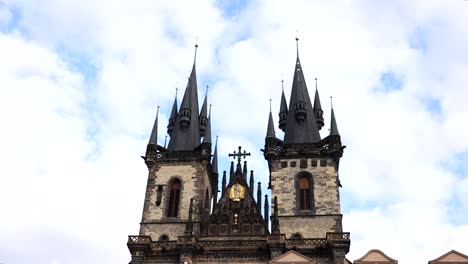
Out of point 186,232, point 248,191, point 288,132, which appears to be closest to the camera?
point 186,232

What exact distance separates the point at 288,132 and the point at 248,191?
5731 millimetres

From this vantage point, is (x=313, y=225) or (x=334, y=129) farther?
(x=334, y=129)

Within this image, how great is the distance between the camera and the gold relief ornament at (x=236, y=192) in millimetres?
36312

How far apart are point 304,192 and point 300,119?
662 cm

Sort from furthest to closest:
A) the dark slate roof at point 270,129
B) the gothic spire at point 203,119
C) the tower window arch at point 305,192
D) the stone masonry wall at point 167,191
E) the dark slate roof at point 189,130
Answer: the gothic spire at point 203,119
the dark slate roof at point 189,130
the dark slate roof at point 270,129
the stone masonry wall at point 167,191
the tower window arch at point 305,192

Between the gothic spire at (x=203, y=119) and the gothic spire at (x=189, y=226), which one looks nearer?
the gothic spire at (x=189, y=226)

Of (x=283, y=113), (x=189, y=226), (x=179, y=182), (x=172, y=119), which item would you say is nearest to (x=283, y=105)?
(x=283, y=113)

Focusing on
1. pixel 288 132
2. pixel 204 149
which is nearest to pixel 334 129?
pixel 288 132

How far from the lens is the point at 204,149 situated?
38344mm

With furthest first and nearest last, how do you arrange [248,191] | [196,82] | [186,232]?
[196,82], [248,191], [186,232]

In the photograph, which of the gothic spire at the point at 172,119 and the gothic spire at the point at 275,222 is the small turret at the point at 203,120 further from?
the gothic spire at the point at 275,222

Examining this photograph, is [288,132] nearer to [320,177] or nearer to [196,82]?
[320,177]

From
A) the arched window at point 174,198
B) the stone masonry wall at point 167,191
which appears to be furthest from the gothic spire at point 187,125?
the arched window at point 174,198

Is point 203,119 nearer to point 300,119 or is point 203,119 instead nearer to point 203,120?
point 203,120
